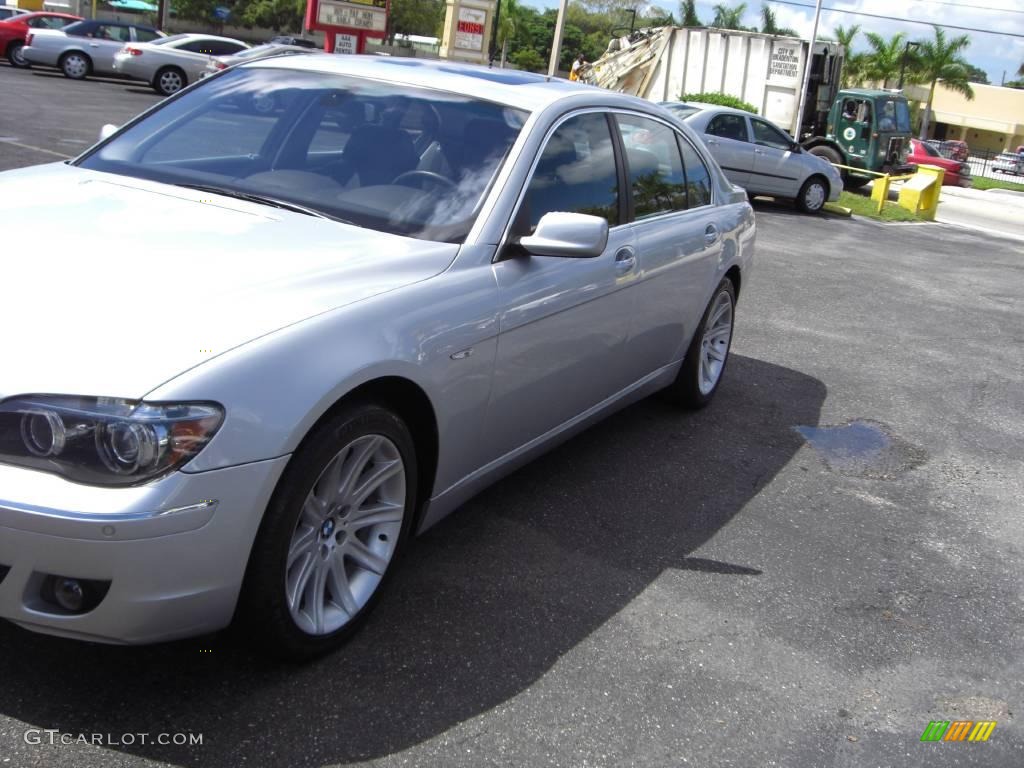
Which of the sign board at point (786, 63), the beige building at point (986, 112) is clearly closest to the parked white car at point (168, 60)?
the sign board at point (786, 63)

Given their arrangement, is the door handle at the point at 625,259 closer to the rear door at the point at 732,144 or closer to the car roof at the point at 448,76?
the car roof at the point at 448,76

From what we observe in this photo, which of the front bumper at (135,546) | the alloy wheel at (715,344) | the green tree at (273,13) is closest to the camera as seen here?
the front bumper at (135,546)

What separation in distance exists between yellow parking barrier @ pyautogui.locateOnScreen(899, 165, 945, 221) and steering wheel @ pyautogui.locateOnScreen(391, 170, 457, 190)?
18951 millimetres

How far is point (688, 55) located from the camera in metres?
26.3

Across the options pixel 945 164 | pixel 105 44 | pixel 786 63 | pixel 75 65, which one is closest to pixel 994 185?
pixel 945 164

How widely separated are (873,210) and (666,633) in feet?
60.8

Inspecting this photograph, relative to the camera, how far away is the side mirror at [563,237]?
3752mm

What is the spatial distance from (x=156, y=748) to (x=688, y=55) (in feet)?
84.1

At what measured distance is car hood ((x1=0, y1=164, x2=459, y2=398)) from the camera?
105 inches

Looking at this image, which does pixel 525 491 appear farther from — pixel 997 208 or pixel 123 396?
pixel 997 208

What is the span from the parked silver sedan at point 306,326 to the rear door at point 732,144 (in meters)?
13.1

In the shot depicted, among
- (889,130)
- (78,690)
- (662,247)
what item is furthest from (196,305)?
(889,130)
